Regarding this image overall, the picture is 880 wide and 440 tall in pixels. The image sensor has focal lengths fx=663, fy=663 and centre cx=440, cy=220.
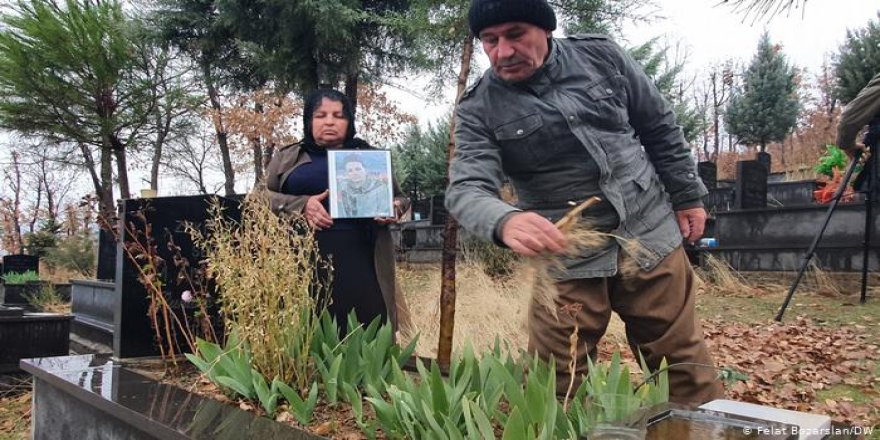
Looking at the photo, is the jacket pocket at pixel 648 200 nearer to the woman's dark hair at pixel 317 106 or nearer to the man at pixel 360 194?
the man at pixel 360 194

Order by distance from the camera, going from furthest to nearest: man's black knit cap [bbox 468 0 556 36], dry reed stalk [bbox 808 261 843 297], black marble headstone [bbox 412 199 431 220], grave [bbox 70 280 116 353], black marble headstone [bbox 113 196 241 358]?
black marble headstone [bbox 412 199 431 220] → dry reed stalk [bbox 808 261 843 297] → grave [bbox 70 280 116 353] → black marble headstone [bbox 113 196 241 358] → man's black knit cap [bbox 468 0 556 36]

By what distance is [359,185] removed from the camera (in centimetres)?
310

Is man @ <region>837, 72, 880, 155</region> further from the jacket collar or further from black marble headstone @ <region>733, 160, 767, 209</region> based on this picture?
the jacket collar

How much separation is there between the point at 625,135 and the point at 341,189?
1.42 metres

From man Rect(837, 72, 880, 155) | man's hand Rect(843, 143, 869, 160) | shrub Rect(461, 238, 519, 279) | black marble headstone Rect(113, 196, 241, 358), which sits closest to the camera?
black marble headstone Rect(113, 196, 241, 358)

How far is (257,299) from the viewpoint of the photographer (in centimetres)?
241

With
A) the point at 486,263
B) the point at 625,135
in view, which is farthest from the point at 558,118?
the point at 486,263

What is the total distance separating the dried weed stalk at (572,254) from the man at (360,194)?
4.03ft

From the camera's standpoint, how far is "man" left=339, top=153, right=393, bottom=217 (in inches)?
121

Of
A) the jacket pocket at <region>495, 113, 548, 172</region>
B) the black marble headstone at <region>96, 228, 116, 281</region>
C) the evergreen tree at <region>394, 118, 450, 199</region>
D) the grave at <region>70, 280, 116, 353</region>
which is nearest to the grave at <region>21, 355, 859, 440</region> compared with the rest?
the jacket pocket at <region>495, 113, 548, 172</region>

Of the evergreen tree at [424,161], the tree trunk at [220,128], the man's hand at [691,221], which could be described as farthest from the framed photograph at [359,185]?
the evergreen tree at [424,161]

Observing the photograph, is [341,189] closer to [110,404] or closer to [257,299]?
[257,299]

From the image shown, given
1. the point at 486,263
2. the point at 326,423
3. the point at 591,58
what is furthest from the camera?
the point at 486,263

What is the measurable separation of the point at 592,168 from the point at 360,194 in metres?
1.34
